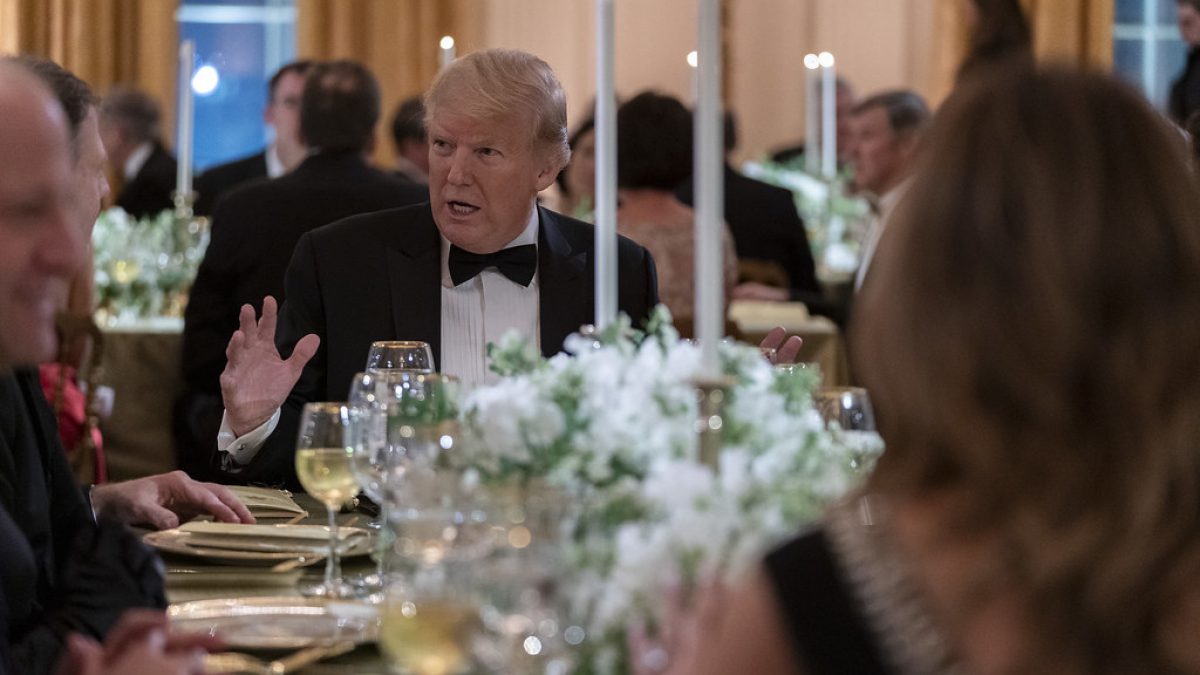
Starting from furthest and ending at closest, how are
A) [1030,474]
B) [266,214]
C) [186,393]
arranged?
1. [186,393]
2. [266,214]
3. [1030,474]

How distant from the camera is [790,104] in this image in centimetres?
1121

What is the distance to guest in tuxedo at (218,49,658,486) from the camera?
10.9 feet

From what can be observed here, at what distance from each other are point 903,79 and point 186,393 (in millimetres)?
6529

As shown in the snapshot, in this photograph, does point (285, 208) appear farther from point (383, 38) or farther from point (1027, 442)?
point (383, 38)

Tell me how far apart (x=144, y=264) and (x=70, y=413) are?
1330 millimetres

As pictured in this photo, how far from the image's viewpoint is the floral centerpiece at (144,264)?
618cm

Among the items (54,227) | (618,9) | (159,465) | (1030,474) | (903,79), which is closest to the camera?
(1030,474)

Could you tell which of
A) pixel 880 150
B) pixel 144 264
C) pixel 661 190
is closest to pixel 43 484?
pixel 661 190

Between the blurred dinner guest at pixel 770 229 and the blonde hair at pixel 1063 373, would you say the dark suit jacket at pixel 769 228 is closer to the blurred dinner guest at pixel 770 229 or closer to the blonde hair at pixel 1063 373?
the blurred dinner guest at pixel 770 229

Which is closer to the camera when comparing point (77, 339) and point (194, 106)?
point (77, 339)

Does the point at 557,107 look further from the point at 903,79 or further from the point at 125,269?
the point at 903,79

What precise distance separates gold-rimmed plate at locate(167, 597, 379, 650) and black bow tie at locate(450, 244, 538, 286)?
1.36 m

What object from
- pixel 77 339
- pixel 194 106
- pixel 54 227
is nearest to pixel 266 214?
pixel 77 339

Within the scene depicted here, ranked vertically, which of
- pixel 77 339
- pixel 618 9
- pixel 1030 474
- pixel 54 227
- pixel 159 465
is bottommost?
pixel 159 465
